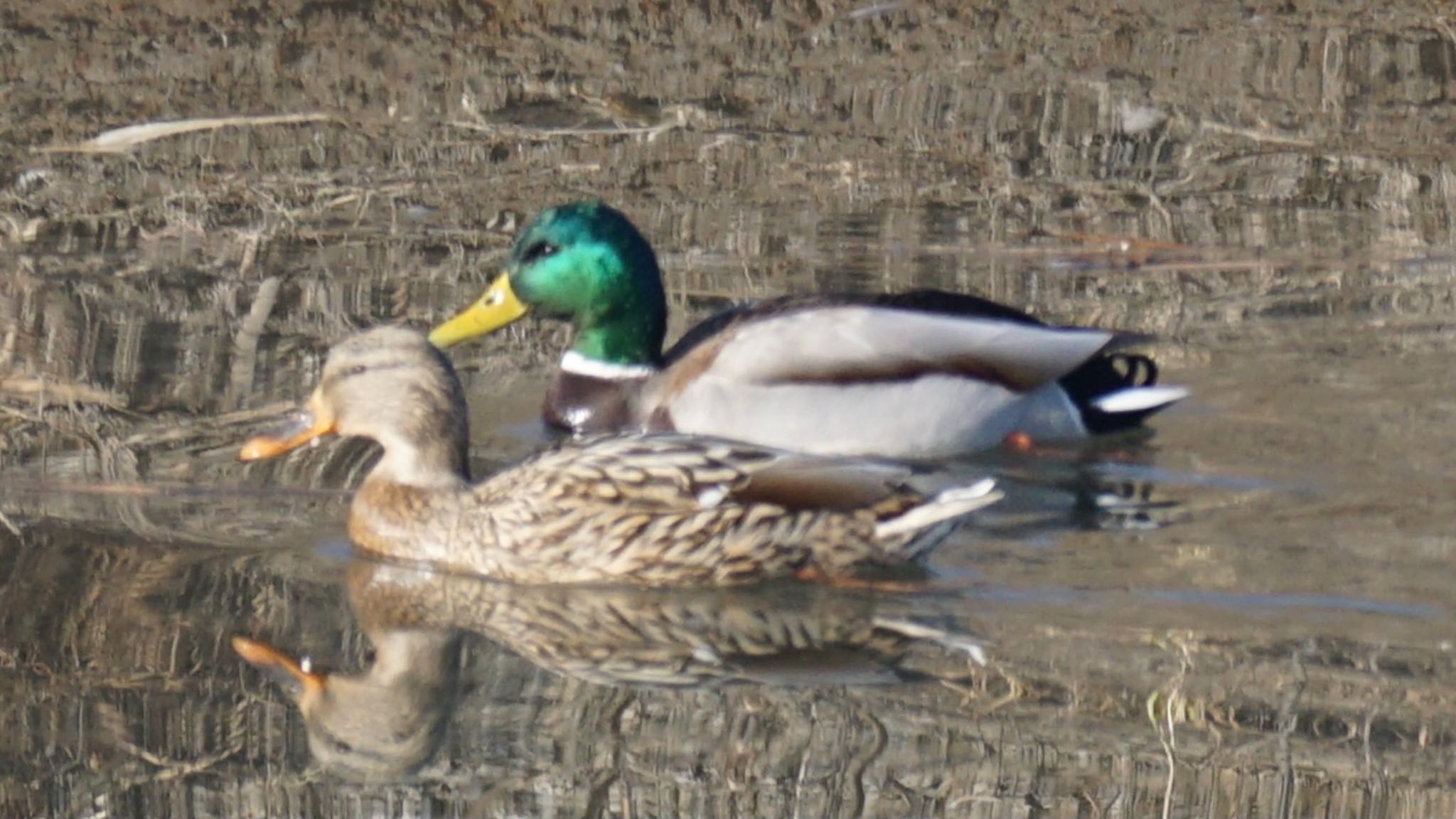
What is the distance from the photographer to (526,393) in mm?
9898

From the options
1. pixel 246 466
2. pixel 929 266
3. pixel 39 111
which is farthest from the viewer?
pixel 39 111

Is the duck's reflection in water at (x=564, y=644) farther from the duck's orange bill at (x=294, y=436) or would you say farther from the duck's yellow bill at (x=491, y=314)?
the duck's yellow bill at (x=491, y=314)

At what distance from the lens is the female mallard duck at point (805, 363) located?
909 centimetres

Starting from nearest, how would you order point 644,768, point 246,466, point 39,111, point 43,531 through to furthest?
1. point 644,768
2. point 43,531
3. point 246,466
4. point 39,111

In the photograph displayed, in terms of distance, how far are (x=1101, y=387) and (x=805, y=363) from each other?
3.60 ft

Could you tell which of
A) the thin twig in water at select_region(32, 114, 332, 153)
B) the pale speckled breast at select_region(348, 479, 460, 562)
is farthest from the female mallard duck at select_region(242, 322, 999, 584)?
the thin twig in water at select_region(32, 114, 332, 153)

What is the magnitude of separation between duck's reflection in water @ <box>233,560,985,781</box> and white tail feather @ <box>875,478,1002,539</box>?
0.66 feet

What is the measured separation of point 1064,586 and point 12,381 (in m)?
3.85

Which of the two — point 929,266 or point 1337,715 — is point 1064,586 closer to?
point 1337,715

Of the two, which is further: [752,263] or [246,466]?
[752,263]

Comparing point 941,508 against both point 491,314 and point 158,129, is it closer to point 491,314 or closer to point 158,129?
point 491,314

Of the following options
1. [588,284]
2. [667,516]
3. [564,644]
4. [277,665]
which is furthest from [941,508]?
[588,284]

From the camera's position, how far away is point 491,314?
31.1 ft

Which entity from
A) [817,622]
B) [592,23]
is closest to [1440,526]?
[817,622]
